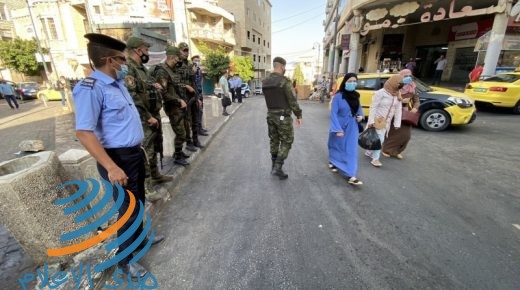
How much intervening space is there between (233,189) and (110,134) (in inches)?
86.0

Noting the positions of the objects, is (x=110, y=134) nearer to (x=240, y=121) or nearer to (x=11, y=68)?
(x=240, y=121)

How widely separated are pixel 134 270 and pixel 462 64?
19.5 meters

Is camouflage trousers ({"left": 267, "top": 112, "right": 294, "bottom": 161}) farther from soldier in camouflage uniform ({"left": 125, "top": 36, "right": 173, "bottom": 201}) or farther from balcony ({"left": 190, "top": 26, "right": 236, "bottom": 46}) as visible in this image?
balcony ({"left": 190, "top": 26, "right": 236, "bottom": 46})

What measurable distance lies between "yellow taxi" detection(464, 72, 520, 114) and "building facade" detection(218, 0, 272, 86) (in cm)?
2725

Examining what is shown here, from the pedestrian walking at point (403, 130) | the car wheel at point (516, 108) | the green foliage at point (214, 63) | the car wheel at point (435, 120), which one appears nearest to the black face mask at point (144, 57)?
the pedestrian walking at point (403, 130)

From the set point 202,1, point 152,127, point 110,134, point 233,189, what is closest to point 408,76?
point 233,189

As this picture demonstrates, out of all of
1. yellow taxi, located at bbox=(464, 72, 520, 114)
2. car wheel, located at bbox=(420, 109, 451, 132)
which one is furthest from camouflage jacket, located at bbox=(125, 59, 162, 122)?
yellow taxi, located at bbox=(464, 72, 520, 114)

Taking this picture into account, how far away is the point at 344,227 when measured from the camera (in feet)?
9.20

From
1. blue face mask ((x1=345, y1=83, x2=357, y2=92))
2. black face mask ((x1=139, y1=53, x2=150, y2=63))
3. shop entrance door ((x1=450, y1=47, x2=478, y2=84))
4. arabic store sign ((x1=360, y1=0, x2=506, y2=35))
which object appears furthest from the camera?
shop entrance door ((x1=450, y1=47, x2=478, y2=84))

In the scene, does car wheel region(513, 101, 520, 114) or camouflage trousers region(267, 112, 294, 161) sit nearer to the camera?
camouflage trousers region(267, 112, 294, 161)

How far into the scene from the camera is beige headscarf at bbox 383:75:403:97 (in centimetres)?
403

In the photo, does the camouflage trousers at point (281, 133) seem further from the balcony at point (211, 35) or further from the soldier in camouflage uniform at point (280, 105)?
the balcony at point (211, 35)

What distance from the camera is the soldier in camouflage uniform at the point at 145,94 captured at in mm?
2979
